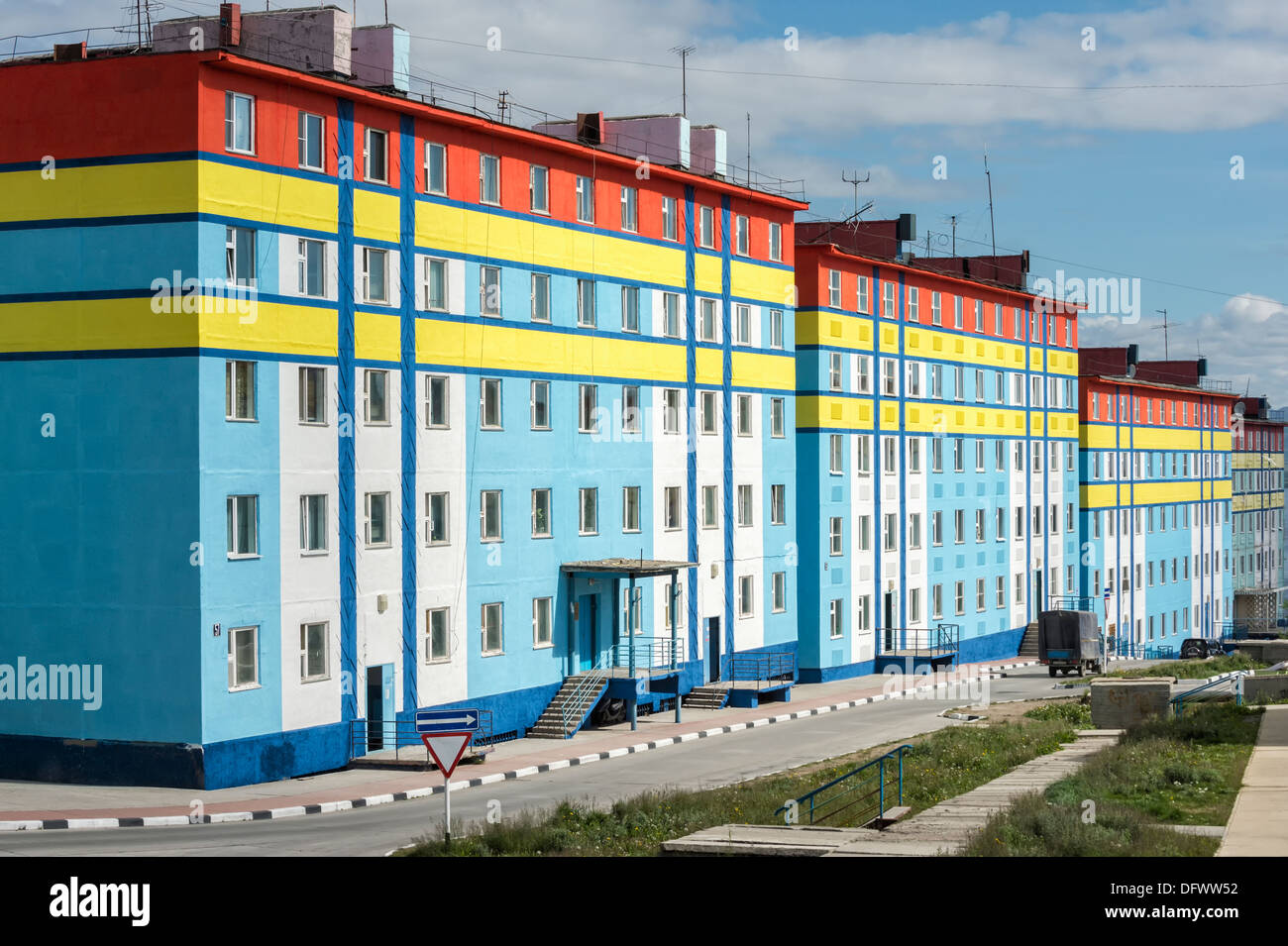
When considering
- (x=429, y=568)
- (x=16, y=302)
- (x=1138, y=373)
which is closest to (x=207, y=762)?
(x=429, y=568)

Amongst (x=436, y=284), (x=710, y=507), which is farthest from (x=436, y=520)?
(x=710, y=507)

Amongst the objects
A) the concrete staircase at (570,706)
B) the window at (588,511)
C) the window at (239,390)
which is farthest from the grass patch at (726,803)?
the window at (588,511)

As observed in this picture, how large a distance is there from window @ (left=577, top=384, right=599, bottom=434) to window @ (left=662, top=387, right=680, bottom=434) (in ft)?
12.1

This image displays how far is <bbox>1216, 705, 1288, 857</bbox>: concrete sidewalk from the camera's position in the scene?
59.3 ft

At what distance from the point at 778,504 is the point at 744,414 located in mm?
3759

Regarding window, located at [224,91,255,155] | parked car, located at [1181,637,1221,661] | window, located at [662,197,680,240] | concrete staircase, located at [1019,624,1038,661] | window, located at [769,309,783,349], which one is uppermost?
window, located at [662,197,680,240]

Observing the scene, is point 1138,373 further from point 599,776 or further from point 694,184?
point 599,776

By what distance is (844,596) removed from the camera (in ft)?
188

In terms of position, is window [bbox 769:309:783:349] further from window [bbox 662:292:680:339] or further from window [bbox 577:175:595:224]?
window [bbox 577:175:595:224]

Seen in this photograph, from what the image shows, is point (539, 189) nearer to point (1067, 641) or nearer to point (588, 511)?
point (588, 511)

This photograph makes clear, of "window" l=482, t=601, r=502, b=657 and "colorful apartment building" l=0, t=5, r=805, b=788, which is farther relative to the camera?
→ "window" l=482, t=601, r=502, b=657

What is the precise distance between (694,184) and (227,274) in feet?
65.1

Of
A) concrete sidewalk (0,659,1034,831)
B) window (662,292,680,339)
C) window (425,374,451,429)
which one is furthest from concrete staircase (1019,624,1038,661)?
window (425,374,451,429)

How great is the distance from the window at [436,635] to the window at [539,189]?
11.1 m
